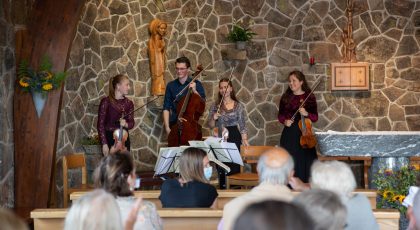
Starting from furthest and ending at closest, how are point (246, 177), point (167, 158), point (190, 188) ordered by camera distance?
point (246, 177) → point (167, 158) → point (190, 188)

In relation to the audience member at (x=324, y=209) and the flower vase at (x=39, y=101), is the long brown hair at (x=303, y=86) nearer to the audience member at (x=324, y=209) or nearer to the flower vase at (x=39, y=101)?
the flower vase at (x=39, y=101)

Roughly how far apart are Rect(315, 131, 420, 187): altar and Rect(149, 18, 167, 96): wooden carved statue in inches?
118

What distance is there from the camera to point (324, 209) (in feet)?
7.83

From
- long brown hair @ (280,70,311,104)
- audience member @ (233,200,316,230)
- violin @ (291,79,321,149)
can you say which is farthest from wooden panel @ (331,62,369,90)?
audience member @ (233,200,316,230)

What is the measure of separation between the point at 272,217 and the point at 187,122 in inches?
221

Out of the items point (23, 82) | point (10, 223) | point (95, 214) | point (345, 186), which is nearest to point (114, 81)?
point (23, 82)

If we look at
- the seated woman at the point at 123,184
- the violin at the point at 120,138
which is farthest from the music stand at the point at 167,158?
the seated woman at the point at 123,184

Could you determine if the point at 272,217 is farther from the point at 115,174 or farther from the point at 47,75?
the point at 47,75

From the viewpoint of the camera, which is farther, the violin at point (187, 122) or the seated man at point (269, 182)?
the violin at point (187, 122)

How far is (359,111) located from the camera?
961cm

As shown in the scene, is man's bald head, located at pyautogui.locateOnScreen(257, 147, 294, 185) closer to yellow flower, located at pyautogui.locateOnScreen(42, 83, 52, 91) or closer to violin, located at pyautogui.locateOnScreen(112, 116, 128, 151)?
violin, located at pyautogui.locateOnScreen(112, 116, 128, 151)

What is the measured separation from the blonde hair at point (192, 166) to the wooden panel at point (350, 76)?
207 inches

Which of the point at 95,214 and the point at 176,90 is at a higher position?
the point at 176,90

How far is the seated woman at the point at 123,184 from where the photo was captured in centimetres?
345
